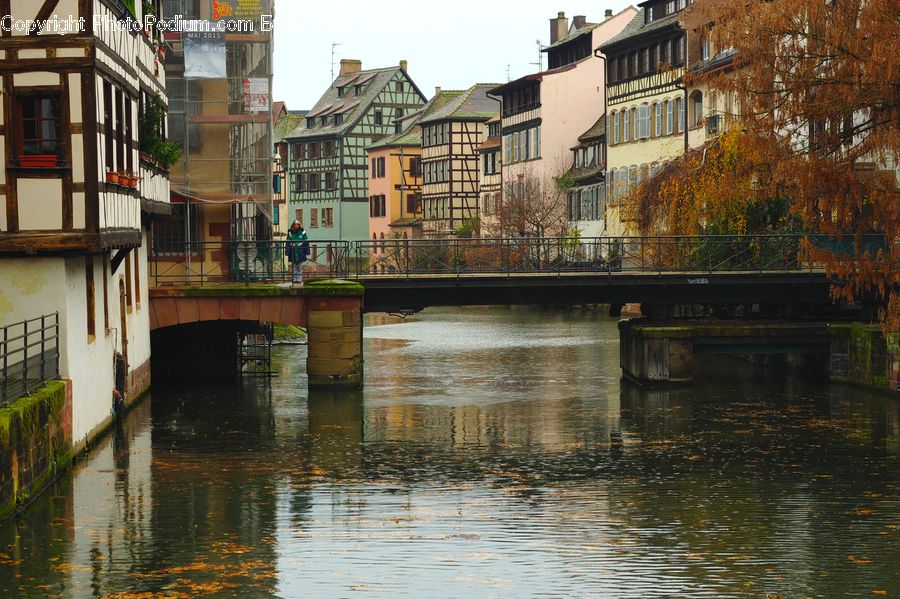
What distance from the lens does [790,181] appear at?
29297mm

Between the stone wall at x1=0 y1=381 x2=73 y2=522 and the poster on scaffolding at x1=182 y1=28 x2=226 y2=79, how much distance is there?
20343 mm

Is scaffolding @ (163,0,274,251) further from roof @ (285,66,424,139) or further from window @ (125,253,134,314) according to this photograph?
roof @ (285,66,424,139)

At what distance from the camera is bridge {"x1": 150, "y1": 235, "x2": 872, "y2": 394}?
37.7 metres

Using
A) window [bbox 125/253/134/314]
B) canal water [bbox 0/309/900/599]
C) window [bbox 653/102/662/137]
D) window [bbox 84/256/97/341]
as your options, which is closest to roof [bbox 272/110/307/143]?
window [bbox 653/102/662/137]

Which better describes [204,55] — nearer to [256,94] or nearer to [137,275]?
[256,94]

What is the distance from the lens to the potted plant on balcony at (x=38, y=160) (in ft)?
78.7

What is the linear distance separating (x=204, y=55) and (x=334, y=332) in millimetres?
9936

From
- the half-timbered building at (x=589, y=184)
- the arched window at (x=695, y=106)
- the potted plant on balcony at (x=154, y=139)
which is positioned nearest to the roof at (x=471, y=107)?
the half-timbered building at (x=589, y=184)

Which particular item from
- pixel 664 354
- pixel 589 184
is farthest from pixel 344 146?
pixel 664 354

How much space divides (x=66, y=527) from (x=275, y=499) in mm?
3631

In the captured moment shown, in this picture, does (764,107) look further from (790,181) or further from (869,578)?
(869,578)

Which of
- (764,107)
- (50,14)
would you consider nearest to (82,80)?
(50,14)

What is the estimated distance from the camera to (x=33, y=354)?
23547 millimetres

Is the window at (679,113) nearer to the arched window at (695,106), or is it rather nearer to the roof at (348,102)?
the arched window at (695,106)
